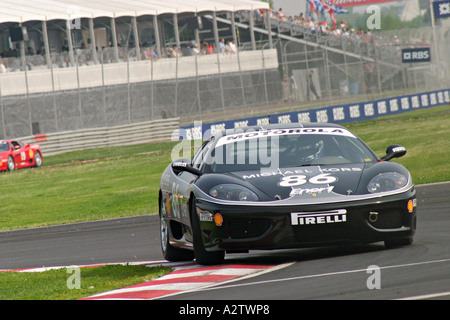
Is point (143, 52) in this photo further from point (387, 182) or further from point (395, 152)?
point (387, 182)

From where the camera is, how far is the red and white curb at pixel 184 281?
6.63m

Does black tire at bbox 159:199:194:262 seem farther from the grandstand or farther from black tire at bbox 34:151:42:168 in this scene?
the grandstand

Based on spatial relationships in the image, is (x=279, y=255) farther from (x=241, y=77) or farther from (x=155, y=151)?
(x=241, y=77)

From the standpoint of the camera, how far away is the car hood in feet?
24.8

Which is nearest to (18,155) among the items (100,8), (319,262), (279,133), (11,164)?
(11,164)

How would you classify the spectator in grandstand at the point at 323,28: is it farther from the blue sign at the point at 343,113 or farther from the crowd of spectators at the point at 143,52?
the blue sign at the point at 343,113

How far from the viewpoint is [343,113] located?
3997cm

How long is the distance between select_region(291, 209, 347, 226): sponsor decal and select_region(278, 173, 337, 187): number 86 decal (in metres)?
0.35

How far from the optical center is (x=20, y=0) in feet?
155

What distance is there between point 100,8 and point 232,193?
42568 millimetres
